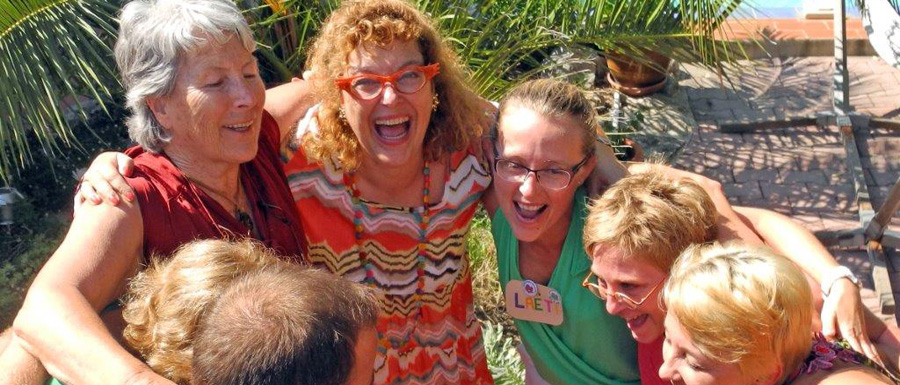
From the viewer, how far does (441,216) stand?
2988mm

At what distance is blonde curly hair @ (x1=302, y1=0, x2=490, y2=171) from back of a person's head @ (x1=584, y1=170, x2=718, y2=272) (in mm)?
584

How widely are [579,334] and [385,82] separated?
90cm

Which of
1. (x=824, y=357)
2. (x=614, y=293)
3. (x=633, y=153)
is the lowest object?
(x=633, y=153)

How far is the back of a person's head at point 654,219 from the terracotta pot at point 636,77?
185 inches

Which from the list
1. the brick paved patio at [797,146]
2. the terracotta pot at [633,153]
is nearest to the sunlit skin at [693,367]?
the terracotta pot at [633,153]

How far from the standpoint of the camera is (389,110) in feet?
9.11

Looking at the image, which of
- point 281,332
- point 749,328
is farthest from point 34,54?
point 749,328

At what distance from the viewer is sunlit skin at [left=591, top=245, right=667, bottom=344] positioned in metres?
2.53

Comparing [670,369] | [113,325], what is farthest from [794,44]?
[113,325]

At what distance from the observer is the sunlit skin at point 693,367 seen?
2168mm

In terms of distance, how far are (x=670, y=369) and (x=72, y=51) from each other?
2.69 meters

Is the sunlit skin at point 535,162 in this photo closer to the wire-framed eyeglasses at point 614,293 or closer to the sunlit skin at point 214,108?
the wire-framed eyeglasses at point 614,293

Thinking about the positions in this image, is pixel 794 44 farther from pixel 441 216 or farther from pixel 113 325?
pixel 113 325

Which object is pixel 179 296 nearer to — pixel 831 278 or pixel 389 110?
pixel 389 110
